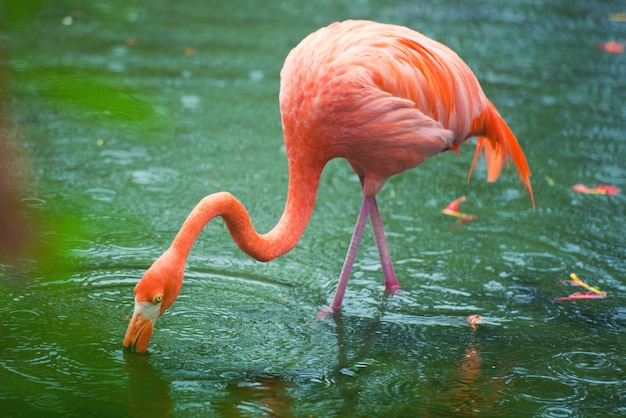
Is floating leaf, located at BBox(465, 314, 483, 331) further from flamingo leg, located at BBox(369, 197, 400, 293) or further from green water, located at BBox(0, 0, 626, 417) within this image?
flamingo leg, located at BBox(369, 197, 400, 293)

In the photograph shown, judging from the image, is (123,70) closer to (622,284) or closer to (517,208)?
(517,208)

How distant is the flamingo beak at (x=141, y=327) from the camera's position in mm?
3374

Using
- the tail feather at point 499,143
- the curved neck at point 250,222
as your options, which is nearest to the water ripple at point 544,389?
the tail feather at point 499,143

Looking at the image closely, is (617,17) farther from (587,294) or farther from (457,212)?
(587,294)

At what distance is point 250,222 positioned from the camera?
3848 mm

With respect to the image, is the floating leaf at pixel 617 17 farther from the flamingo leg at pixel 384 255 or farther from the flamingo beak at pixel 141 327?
the flamingo beak at pixel 141 327

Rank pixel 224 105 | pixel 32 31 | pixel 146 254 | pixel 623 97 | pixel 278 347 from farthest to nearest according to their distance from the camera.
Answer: pixel 623 97, pixel 224 105, pixel 146 254, pixel 278 347, pixel 32 31

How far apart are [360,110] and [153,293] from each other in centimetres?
134

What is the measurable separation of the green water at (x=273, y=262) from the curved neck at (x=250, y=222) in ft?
0.79

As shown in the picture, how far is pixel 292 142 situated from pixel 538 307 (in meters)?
1.60

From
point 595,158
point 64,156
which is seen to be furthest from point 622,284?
point 64,156

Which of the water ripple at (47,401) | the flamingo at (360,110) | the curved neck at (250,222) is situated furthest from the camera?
the flamingo at (360,110)

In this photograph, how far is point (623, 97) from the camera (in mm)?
7414

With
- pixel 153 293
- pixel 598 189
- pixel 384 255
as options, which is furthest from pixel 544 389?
pixel 598 189
